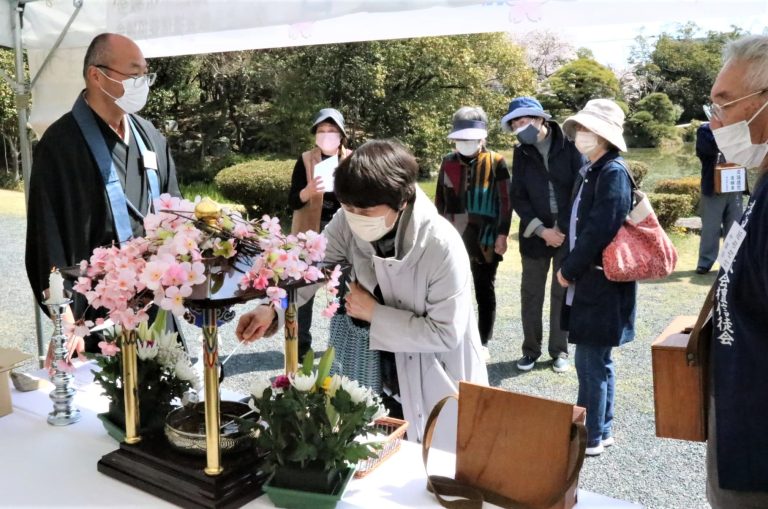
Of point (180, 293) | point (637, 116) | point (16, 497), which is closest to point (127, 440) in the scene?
point (16, 497)

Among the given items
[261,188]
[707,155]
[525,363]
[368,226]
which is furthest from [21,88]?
[261,188]

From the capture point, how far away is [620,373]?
4.44 m

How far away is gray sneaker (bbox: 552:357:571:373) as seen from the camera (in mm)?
4324

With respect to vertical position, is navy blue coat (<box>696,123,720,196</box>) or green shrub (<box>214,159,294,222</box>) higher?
navy blue coat (<box>696,123,720,196</box>)

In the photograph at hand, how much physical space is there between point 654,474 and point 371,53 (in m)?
11.5

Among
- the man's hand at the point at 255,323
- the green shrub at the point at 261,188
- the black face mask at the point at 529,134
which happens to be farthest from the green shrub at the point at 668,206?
the man's hand at the point at 255,323

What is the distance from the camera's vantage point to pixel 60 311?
185cm

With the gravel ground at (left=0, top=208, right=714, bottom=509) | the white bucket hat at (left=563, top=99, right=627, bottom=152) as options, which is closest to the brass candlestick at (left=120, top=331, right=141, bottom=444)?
the gravel ground at (left=0, top=208, right=714, bottom=509)

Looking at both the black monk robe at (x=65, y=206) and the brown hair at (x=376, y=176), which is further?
the black monk robe at (x=65, y=206)

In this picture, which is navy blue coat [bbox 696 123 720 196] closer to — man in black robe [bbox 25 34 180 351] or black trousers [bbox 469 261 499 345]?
black trousers [bbox 469 261 499 345]

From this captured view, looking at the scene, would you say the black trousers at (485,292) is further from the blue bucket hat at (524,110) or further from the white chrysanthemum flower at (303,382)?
the white chrysanthemum flower at (303,382)

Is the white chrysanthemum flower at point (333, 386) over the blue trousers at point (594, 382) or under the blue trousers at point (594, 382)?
over

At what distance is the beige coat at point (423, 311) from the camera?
6.21 feet

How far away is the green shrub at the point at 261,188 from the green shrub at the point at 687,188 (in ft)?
18.4
